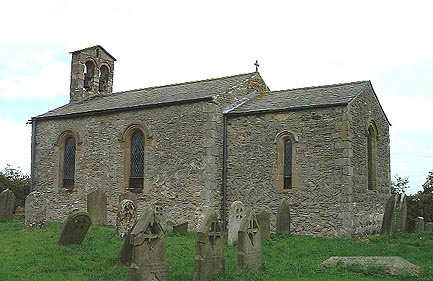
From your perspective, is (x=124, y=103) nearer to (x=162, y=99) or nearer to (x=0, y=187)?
(x=162, y=99)

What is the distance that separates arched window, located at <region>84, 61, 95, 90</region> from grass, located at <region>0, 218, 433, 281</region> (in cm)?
1119

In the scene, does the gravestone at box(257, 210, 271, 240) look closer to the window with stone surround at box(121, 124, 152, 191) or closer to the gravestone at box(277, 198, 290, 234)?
the gravestone at box(277, 198, 290, 234)

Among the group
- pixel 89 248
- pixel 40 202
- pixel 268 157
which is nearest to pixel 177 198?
pixel 268 157

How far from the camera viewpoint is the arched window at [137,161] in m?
20.7

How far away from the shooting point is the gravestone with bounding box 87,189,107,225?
732 inches

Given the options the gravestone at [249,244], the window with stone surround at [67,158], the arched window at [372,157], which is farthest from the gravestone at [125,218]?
the arched window at [372,157]

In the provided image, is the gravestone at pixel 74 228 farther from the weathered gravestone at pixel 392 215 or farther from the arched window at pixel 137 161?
the weathered gravestone at pixel 392 215

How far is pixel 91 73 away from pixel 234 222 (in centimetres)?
1555

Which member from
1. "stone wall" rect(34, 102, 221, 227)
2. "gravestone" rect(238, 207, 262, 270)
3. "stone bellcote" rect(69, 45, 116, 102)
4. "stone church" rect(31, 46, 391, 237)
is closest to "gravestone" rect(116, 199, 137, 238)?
"stone church" rect(31, 46, 391, 237)

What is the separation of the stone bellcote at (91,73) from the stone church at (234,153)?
3.60 m

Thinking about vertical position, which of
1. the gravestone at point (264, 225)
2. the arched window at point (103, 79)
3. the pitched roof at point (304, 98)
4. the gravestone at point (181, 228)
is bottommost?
the gravestone at point (181, 228)

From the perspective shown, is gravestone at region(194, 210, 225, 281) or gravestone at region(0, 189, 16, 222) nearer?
gravestone at region(194, 210, 225, 281)

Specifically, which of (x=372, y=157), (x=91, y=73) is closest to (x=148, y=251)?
(x=372, y=157)

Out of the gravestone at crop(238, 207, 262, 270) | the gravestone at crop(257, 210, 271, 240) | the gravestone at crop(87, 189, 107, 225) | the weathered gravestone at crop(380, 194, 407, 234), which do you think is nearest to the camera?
the gravestone at crop(238, 207, 262, 270)
